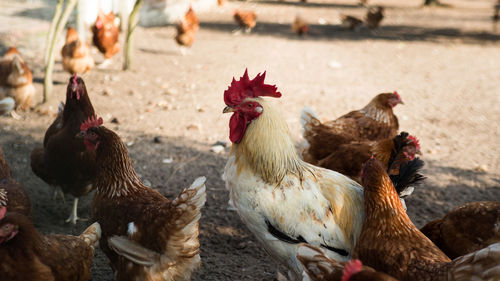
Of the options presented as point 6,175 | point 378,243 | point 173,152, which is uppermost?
point 378,243

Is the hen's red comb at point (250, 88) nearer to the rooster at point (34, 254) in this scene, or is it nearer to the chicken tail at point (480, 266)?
the rooster at point (34, 254)

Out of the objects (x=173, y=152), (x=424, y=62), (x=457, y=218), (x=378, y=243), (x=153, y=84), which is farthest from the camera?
(x=424, y=62)

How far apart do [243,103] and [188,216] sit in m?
0.84

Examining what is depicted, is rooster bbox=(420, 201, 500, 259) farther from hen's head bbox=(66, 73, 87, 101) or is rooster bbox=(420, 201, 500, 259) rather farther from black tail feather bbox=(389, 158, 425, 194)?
hen's head bbox=(66, 73, 87, 101)

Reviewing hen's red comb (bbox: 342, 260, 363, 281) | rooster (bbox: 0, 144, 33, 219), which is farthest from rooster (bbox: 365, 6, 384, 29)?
hen's red comb (bbox: 342, 260, 363, 281)

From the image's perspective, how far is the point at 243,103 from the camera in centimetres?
308

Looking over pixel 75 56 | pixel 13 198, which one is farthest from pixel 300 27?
pixel 13 198

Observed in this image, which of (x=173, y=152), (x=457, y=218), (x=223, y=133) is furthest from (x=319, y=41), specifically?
(x=457, y=218)

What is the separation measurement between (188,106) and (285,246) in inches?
189

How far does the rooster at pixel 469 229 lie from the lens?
294 centimetres

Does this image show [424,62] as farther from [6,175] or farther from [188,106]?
[6,175]

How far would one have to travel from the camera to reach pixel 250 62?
33.7 ft

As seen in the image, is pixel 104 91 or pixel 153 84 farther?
pixel 153 84

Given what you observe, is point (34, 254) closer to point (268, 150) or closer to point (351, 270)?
point (268, 150)
